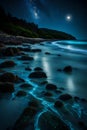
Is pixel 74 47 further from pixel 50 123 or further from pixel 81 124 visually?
pixel 50 123

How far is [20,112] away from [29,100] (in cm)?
86

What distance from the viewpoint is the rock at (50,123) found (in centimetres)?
444

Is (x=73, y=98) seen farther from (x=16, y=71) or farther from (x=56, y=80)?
(x=16, y=71)

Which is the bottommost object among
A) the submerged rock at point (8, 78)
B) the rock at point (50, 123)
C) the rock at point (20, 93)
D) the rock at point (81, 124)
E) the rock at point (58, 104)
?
the rock at point (81, 124)

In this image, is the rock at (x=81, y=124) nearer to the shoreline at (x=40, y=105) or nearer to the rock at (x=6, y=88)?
the shoreline at (x=40, y=105)

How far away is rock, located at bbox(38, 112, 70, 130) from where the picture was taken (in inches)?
175

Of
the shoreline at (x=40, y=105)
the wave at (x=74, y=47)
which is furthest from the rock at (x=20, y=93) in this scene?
the wave at (x=74, y=47)

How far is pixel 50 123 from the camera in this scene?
4.60m

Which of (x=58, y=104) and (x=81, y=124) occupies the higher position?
(x=58, y=104)

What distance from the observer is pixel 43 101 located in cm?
600

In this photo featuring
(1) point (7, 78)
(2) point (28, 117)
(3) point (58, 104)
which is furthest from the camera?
(1) point (7, 78)

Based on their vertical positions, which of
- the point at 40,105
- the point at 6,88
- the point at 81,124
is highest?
the point at 6,88

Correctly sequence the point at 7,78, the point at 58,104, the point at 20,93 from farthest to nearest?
the point at 7,78 → the point at 20,93 → the point at 58,104

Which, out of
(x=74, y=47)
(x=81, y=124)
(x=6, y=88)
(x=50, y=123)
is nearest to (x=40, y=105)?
(x=50, y=123)
